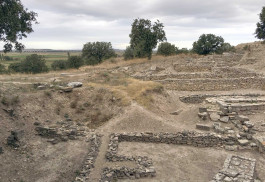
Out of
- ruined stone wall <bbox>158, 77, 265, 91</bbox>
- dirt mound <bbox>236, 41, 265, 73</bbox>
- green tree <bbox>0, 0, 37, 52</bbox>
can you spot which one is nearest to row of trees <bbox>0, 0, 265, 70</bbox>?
green tree <bbox>0, 0, 37, 52</bbox>

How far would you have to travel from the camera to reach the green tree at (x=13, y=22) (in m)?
10.2

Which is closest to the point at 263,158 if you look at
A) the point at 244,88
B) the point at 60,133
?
the point at 60,133

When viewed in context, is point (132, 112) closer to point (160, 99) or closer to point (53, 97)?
point (160, 99)

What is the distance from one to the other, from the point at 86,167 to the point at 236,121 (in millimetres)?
10066

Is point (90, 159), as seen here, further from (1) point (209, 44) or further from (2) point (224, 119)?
(1) point (209, 44)

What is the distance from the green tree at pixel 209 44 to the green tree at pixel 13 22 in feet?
124

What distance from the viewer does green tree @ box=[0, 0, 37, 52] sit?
1016 cm

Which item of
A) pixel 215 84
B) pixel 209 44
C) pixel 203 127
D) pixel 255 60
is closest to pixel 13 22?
pixel 203 127

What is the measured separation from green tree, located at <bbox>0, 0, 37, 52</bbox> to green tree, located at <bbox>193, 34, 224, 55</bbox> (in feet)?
124

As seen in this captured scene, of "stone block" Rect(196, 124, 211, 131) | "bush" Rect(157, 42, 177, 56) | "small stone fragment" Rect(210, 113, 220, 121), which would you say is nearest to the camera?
"stone block" Rect(196, 124, 211, 131)

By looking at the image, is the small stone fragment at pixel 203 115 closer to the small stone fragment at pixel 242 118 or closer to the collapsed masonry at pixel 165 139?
the small stone fragment at pixel 242 118

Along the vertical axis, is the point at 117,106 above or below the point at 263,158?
above

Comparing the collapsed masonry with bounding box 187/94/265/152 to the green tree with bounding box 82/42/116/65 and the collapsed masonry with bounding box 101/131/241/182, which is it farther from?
the green tree with bounding box 82/42/116/65

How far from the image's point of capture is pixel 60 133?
38.8 feet
